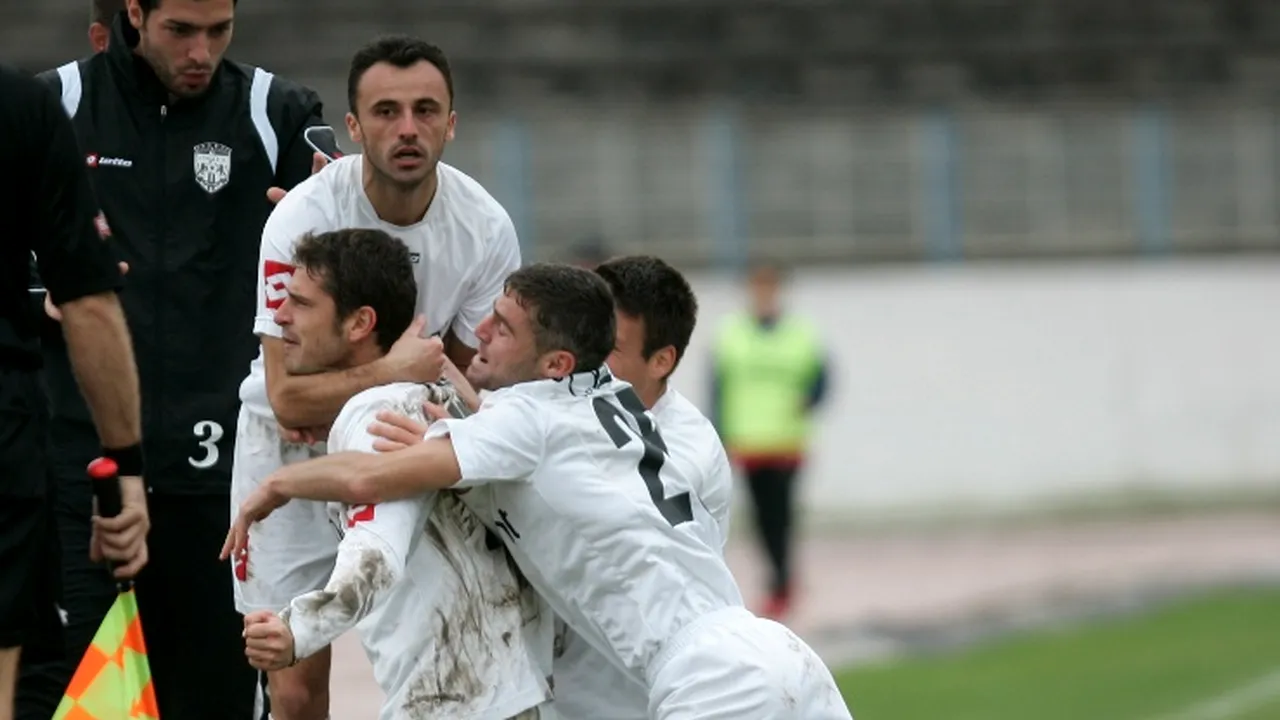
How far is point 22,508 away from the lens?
227 inches

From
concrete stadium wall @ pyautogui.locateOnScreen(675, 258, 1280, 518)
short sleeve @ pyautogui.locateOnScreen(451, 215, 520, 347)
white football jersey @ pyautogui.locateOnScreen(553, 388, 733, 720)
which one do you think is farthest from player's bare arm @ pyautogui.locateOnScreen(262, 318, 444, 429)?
concrete stadium wall @ pyautogui.locateOnScreen(675, 258, 1280, 518)

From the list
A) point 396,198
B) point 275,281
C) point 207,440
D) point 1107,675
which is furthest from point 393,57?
point 1107,675

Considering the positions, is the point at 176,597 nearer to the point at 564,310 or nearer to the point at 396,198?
the point at 396,198

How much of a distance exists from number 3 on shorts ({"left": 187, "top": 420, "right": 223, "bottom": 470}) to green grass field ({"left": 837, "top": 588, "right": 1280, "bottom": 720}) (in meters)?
6.39

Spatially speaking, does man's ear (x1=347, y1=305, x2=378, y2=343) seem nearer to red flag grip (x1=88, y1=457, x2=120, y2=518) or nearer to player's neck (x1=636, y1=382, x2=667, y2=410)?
red flag grip (x1=88, y1=457, x2=120, y2=518)

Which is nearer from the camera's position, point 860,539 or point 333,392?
point 333,392

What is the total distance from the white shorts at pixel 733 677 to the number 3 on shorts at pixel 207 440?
1.84m

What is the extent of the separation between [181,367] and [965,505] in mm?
16818

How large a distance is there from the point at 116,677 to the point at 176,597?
0.99m

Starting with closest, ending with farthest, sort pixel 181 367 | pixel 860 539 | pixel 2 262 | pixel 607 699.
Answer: pixel 2 262 < pixel 607 699 < pixel 181 367 < pixel 860 539

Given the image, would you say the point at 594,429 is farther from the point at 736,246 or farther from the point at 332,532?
the point at 736,246

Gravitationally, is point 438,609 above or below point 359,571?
below

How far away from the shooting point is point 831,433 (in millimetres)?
23172

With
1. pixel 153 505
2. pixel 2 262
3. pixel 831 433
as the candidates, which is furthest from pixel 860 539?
pixel 2 262
